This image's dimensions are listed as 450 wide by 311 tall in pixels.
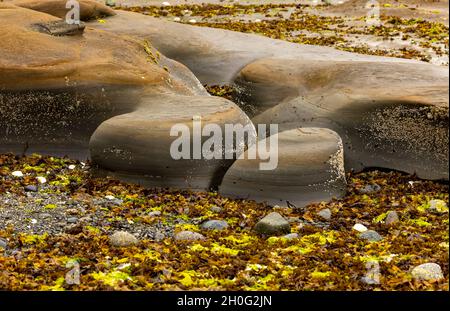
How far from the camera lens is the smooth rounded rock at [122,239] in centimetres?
802

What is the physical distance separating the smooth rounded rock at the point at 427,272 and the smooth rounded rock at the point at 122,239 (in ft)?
8.90

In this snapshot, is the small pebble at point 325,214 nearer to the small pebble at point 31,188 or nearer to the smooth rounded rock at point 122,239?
the smooth rounded rock at point 122,239

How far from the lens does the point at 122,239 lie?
316 inches

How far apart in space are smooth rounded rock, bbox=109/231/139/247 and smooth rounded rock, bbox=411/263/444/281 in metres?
2.71

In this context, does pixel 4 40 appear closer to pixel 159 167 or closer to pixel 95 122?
pixel 95 122

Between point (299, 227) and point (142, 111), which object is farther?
point (142, 111)

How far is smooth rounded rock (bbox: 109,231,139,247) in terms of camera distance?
26.3 ft

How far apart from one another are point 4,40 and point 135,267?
18.8ft

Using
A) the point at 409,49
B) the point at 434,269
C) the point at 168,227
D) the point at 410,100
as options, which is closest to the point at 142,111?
the point at 168,227

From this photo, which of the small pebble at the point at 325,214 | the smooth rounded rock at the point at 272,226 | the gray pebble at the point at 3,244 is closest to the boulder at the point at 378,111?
the small pebble at the point at 325,214

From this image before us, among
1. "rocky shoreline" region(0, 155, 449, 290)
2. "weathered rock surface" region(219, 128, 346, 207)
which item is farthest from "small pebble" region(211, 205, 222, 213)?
"weathered rock surface" region(219, 128, 346, 207)

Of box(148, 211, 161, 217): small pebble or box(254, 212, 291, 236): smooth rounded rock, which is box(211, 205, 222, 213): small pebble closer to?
box(148, 211, 161, 217): small pebble

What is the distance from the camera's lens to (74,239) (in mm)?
8164

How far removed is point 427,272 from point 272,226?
2.01m
